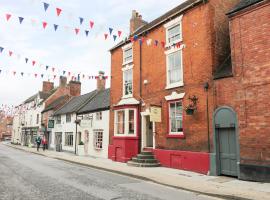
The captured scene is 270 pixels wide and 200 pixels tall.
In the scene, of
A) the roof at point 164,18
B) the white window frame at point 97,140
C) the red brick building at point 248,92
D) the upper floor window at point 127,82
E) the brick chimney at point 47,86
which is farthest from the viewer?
the brick chimney at point 47,86

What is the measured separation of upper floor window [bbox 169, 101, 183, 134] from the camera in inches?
579

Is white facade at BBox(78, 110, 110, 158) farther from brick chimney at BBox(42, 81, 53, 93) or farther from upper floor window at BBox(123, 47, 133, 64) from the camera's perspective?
brick chimney at BBox(42, 81, 53, 93)

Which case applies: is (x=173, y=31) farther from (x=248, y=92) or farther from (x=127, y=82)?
(x=248, y=92)

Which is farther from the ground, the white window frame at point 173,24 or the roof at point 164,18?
the roof at point 164,18

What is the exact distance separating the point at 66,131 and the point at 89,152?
22.4ft

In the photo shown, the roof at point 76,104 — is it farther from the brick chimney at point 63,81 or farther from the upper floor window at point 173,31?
the upper floor window at point 173,31

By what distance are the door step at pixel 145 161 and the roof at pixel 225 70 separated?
6368 millimetres

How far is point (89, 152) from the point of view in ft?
79.5

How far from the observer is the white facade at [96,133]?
2177cm

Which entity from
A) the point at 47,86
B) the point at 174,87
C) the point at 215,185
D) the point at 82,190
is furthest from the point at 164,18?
the point at 47,86

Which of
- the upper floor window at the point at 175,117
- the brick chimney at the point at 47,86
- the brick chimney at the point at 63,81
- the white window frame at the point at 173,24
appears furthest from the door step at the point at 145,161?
the brick chimney at the point at 47,86

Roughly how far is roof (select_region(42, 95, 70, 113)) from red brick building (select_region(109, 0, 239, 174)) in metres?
18.0

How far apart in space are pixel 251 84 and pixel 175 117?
196 inches

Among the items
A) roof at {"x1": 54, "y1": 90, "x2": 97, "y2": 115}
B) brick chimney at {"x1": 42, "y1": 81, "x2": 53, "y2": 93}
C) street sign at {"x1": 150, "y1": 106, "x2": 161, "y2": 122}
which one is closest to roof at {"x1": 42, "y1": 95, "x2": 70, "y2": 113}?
roof at {"x1": 54, "y1": 90, "x2": 97, "y2": 115}
